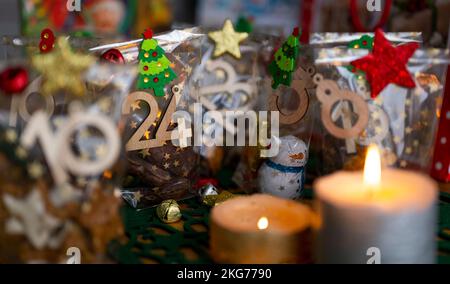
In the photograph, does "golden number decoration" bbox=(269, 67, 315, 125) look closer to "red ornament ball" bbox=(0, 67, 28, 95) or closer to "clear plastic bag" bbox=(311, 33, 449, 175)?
"clear plastic bag" bbox=(311, 33, 449, 175)

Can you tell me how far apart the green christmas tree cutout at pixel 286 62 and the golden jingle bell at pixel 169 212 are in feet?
0.95

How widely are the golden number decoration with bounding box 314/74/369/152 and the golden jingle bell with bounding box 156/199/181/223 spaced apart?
317mm

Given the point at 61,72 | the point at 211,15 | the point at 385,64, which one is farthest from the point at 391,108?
the point at 211,15

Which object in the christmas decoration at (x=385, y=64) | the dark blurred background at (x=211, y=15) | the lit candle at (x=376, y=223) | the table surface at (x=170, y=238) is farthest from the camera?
the dark blurred background at (x=211, y=15)

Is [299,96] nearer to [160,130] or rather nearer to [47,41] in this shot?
[160,130]

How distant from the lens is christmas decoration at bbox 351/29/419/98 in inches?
33.8

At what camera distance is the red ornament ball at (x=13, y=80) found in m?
0.56

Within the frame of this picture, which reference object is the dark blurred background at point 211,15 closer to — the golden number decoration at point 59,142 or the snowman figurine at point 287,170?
the snowman figurine at point 287,170

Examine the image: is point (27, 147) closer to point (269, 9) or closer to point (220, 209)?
point (220, 209)

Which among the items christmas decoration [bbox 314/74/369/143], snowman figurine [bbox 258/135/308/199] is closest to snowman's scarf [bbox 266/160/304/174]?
snowman figurine [bbox 258/135/308/199]

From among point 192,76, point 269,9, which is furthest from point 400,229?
point 269,9

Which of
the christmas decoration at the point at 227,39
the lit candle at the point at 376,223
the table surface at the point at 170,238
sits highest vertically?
the christmas decoration at the point at 227,39

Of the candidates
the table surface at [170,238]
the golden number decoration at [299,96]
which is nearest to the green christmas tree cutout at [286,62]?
the golden number decoration at [299,96]
